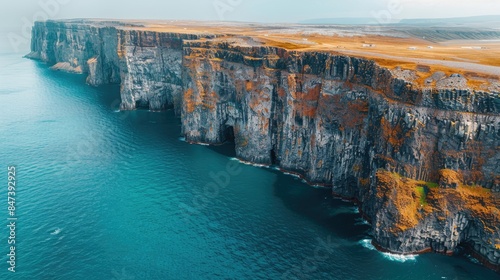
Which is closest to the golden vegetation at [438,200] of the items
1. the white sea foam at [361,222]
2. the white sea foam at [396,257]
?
the white sea foam at [396,257]

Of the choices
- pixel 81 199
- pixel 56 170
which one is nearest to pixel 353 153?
pixel 81 199

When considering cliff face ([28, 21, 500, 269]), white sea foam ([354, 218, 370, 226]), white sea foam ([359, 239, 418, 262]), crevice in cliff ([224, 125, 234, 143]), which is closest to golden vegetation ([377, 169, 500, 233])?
cliff face ([28, 21, 500, 269])

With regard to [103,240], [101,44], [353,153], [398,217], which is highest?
[101,44]

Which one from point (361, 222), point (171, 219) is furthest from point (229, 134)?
point (361, 222)

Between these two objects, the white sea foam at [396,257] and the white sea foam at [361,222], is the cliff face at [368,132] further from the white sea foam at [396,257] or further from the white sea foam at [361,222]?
the white sea foam at [361,222]

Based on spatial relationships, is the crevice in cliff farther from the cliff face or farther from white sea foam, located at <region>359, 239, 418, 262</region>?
white sea foam, located at <region>359, 239, 418, 262</region>

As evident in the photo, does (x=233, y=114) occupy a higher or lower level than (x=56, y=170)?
higher

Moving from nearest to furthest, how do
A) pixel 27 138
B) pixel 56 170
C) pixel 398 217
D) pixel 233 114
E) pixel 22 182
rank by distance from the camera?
pixel 398 217, pixel 22 182, pixel 56 170, pixel 233 114, pixel 27 138

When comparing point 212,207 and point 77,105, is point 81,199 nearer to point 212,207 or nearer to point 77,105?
point 212,207
